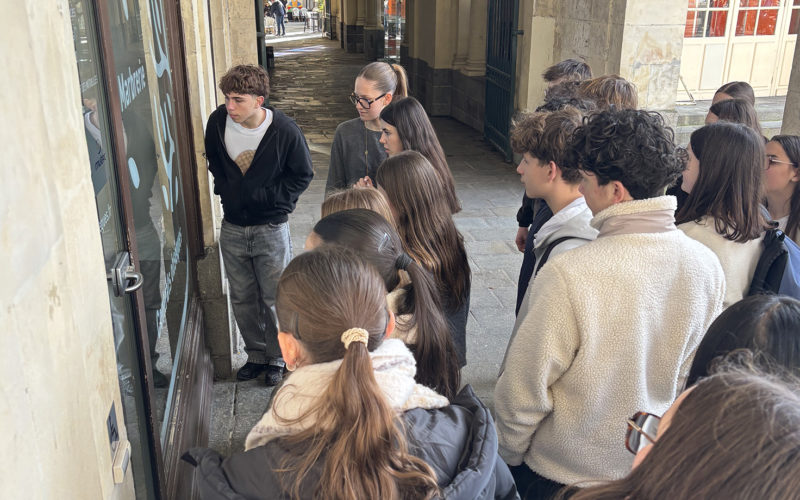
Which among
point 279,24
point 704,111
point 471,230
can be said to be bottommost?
point 471,230

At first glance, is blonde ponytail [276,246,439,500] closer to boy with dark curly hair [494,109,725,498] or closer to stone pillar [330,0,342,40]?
boy with dark curly hair [494,109,725,498]

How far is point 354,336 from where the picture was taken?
1419 millimetres

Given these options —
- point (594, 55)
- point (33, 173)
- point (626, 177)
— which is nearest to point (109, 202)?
point (33, 173)

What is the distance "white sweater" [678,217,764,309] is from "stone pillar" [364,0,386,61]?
23532 millimetres

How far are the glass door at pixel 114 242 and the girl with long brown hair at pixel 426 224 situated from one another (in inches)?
39.4

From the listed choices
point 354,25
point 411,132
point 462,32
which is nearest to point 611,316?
point 411,132

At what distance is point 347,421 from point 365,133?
2799mm

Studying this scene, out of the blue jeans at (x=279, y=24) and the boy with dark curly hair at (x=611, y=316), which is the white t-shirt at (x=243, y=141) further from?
the blue jeans at (x=279, y=24)

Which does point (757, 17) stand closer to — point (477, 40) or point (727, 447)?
point (477, 40)

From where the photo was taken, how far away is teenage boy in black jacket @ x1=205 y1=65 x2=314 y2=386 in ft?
12.1

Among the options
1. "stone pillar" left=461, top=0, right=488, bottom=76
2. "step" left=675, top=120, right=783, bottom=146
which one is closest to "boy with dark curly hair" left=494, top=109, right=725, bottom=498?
"step" left=675, top=120, right=783, bottom=146

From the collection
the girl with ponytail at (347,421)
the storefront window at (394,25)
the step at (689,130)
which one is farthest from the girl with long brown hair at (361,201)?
the storefront window at (394,25)

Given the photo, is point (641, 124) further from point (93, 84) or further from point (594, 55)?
point (594, 55)

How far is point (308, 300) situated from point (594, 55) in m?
6.80
